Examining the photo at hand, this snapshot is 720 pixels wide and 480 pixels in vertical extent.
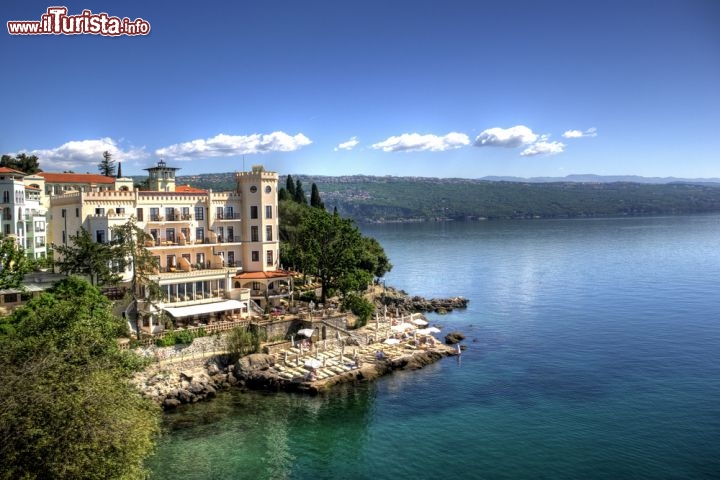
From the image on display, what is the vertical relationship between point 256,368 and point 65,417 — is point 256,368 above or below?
below

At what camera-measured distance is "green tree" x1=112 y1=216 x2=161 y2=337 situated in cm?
4166

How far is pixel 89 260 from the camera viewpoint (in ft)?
137

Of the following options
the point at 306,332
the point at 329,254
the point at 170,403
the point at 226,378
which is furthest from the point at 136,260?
the point at 329,254

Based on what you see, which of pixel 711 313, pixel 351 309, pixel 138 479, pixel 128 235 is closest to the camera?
pixel 138 479

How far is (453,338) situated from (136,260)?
27570 millimetres

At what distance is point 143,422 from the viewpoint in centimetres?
2209

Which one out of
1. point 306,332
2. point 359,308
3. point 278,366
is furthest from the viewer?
point 359,308

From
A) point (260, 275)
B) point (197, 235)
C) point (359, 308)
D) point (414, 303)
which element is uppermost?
point (197, 235)

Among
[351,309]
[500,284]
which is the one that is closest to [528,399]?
[351,309]

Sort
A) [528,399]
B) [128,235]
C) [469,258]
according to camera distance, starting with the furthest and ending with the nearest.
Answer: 1. [469,258]
2. [128,235]
3. [528,399]

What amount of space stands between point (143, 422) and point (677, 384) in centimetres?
3485

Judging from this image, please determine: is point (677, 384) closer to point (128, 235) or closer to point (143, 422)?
point (143, 422)

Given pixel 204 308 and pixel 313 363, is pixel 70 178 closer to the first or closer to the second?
pixel 204 308

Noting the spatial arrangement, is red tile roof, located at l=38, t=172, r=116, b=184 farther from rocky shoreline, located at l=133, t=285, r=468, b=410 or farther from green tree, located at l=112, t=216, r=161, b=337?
rocky shoreline, located at l=133, t=285, r=468, b=410
